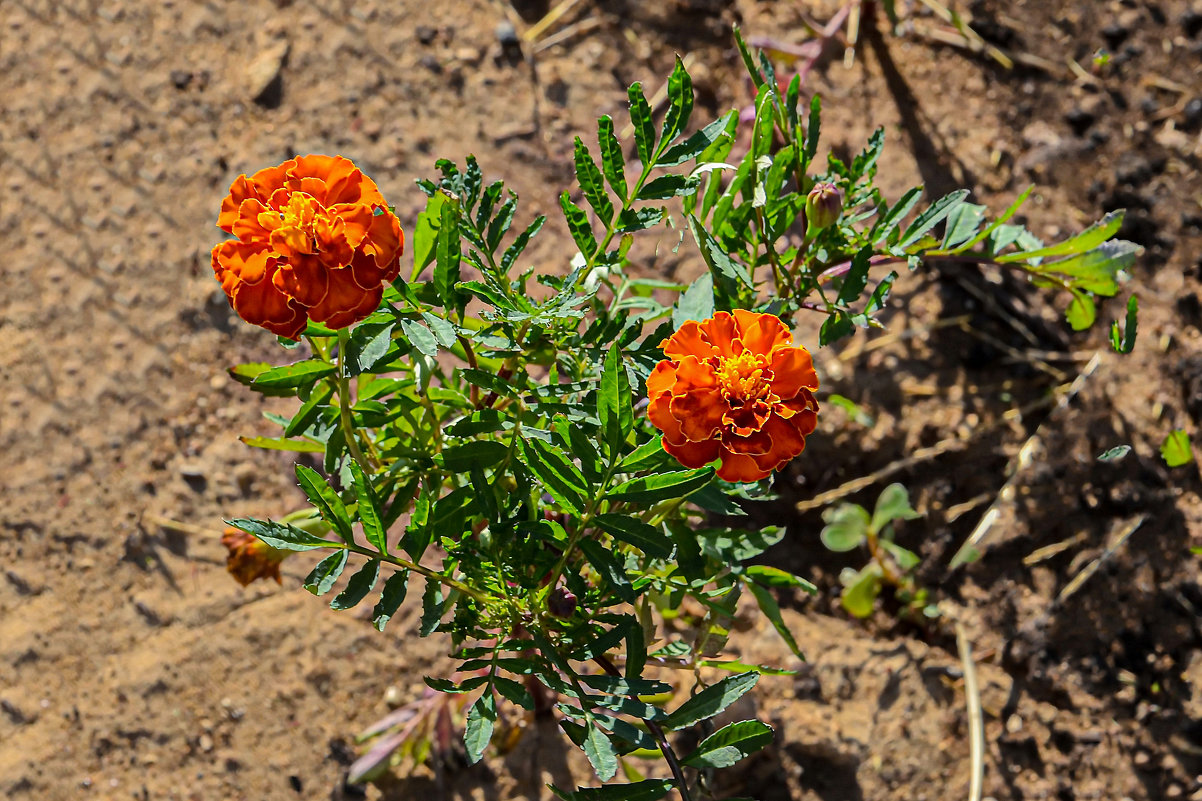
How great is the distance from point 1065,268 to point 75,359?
2416mm

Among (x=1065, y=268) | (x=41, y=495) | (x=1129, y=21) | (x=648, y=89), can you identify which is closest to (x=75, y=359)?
→ (x=41, y=495)

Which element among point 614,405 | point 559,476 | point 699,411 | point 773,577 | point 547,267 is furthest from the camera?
point 547,267

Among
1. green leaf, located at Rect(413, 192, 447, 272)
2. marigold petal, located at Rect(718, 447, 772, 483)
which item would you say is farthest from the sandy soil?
marigold petal, located at Rect(718, 447, 772, 483)

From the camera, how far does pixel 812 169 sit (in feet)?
9.66

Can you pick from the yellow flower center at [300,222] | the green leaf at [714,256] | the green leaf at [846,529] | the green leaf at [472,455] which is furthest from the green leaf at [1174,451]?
the yellow flower center at [300,222]

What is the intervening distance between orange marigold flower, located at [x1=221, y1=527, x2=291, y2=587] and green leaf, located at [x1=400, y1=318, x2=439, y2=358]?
2.18 ft

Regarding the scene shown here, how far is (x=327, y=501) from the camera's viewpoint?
4.89 ft

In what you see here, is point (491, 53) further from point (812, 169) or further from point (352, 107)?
point (812, 169)

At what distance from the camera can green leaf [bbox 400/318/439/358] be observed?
53.9 inches

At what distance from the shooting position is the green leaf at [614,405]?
1.37 m

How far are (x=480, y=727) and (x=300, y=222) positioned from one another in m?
0.74

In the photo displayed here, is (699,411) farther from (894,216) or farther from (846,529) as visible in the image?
(846,529)

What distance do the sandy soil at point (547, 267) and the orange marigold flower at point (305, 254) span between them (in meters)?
1.35

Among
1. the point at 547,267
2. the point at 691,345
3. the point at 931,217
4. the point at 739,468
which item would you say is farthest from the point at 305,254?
the point at 547,267
